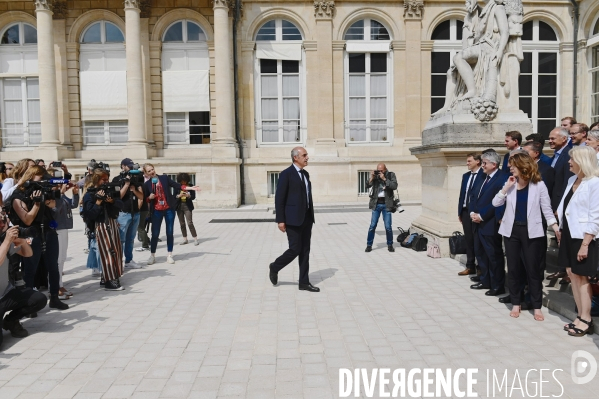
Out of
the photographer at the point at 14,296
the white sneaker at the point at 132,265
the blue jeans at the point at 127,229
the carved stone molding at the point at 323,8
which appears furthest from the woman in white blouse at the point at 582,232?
the carved stone molding at the point at 323,8

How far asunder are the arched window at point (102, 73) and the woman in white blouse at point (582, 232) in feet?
63.5

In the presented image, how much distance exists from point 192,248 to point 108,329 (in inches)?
217

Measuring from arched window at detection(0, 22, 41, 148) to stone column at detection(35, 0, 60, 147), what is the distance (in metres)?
1.75

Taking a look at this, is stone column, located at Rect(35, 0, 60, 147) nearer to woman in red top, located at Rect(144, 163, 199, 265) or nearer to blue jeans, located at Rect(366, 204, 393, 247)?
woman in red top, located at Rect(144, 163, 199, 265)

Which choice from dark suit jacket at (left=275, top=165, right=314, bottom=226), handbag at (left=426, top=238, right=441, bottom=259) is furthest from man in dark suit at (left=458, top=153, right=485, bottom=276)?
dark suit jacket at (left=275, top=165, right=314, bottom=226)

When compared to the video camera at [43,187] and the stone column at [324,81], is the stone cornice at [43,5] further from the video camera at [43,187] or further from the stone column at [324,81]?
the video camera at [43,187]

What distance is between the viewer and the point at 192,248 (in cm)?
1100

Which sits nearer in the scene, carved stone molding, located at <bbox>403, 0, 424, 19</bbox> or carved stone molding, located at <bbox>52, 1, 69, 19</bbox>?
carved stone molding, located at <bbox>52, 1, 69, 19</bbox>

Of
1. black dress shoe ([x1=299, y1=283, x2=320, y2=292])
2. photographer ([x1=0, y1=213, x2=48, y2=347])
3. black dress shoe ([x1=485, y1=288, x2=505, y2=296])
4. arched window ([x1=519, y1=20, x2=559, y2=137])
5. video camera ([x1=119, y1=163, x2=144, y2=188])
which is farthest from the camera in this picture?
arched window ([x1=519, y1=20, x2=559, y2=137])

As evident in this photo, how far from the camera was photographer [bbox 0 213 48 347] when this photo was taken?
5.07 m

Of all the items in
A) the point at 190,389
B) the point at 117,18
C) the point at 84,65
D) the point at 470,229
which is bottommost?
the point at 190,389

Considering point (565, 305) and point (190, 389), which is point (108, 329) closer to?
point (190, 389)

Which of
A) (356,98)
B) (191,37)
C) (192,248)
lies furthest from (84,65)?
(192,248)

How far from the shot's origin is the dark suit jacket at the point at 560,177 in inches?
244
